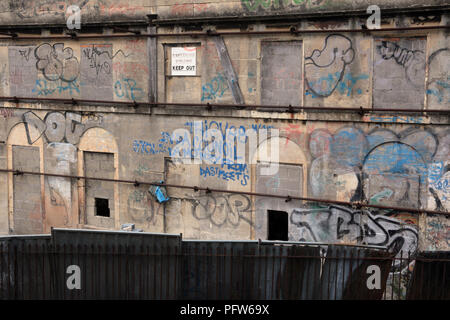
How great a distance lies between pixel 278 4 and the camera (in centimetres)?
1478

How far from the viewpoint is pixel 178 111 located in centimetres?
1655

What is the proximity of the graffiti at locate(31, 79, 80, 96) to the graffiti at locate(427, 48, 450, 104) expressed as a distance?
10.7 m

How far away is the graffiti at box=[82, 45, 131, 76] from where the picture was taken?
17.4m

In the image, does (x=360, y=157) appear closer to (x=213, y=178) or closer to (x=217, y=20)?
(x=213, y=178)

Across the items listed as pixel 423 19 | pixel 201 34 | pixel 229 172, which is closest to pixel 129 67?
pixel 201 34

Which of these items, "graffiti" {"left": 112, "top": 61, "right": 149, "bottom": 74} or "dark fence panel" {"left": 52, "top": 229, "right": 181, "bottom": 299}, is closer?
"dark fence panel" {"left": 52, "top": 229, "right": 181, "bottom": 299}

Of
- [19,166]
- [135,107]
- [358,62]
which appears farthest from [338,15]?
[19,166]

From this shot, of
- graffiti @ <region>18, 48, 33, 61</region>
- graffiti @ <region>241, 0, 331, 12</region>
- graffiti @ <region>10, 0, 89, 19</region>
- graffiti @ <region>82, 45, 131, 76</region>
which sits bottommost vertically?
graffiti @ <region>82, 45, 131, 76</region>

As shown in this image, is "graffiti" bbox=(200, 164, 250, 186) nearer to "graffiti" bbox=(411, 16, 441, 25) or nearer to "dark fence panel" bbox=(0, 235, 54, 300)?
"dark fence panel" bbox=(0, 235, 54, 300)

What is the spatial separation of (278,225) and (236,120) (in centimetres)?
321

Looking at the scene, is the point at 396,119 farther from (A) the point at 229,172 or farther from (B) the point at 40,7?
(B) the point at 40,7

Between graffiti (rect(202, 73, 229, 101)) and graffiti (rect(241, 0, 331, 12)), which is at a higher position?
graffiti (rect(241, 0, 331, 12))

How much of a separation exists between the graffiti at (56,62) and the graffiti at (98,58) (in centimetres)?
50

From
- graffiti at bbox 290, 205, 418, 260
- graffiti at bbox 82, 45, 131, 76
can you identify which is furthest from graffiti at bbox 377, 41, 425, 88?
graffiti at bbox 82, 45, 131, 76
